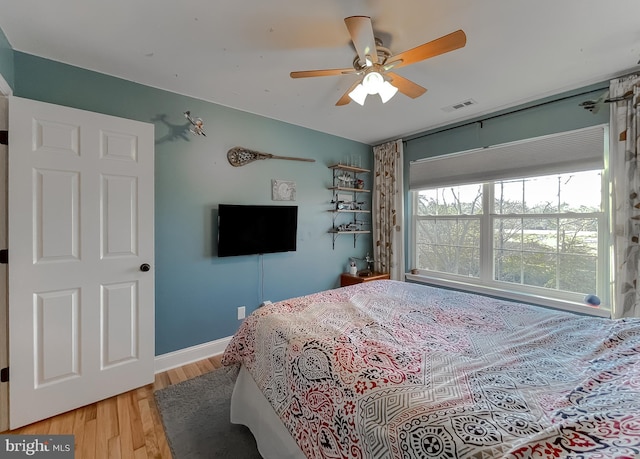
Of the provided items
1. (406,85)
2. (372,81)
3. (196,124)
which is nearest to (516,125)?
(406,85)

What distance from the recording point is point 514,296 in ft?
8.82

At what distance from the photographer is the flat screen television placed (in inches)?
102

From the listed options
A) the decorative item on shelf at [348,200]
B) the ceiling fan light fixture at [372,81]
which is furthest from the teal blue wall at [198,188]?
the ceiling fan light fixture at [372,81]

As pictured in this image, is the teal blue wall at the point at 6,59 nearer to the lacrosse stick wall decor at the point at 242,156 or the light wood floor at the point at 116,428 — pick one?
the lacrosse stick wall decor at the point at 242,156

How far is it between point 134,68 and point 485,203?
3.48 metres

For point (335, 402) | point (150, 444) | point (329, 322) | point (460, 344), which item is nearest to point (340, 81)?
point (329, 322)

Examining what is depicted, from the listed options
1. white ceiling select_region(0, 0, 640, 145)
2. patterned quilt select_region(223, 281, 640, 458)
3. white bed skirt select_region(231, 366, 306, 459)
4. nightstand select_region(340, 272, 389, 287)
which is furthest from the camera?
nightstand select_region(340, 272, 389, 287)

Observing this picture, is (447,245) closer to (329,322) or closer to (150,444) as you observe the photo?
(329,322)

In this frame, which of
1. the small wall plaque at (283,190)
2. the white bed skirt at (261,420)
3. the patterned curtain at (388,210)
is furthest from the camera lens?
the patterned curtain at (388,210)

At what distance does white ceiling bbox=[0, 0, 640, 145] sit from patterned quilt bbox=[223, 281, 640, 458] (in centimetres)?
169

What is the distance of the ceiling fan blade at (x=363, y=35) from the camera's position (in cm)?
126

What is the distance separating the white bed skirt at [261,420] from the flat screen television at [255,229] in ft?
4.22

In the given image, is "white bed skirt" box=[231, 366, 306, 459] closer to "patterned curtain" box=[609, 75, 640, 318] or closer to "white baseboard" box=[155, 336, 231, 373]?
"white baseboard" box=[155, 336, 231, 373]

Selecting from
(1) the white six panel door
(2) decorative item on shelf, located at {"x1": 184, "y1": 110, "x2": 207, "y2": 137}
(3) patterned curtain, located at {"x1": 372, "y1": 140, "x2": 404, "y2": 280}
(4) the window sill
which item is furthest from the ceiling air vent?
(1) the white six panel door
